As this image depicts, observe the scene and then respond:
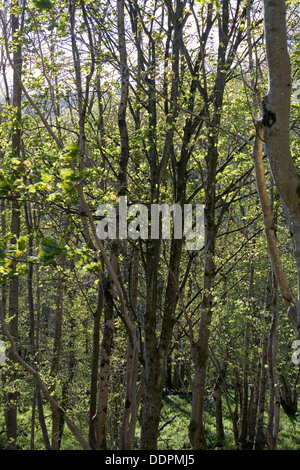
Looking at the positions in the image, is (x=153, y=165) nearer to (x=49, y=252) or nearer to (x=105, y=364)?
(x=105, y=364)

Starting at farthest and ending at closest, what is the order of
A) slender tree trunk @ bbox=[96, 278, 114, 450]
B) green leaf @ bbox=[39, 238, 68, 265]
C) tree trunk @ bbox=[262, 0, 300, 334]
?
1. slender tree trunk @ bbox=[96, 278, 114, 450]
2. green leaf @ bbox=[39, 238, 68, 265]
3. tree trunk @ bbox=[262, 0, 300, 334]

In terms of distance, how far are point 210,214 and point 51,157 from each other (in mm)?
2658

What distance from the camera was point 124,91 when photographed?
5574mm

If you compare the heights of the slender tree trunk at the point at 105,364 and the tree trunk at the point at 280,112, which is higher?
the tree trunk at the point at 280,112

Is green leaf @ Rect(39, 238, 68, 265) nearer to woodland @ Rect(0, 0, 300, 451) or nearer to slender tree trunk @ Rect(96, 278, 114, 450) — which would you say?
woodland @ Rect(0, 0, 300, 451)

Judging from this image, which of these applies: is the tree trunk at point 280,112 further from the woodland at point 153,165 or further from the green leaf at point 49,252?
the green leaf at point 49,252

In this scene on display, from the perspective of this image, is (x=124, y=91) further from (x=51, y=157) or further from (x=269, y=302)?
(x=269, y=302)

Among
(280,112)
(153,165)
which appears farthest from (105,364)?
(280,112)

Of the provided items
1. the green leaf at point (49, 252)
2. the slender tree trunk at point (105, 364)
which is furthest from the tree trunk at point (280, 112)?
the slender tree trunk at point (105, 364)

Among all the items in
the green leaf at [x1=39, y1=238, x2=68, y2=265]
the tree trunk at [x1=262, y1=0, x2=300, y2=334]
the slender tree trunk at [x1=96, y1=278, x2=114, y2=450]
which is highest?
the tree trunk at [x1=262, y1=0, x2=300, y2=334]

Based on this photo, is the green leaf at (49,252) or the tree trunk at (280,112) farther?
the green leaf at (49,252)

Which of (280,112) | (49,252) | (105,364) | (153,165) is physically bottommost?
(105,364)

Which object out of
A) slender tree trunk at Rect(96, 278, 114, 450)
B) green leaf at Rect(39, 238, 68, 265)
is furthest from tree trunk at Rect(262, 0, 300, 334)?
slender tree trunk at Rect(96, 278, 114, 450)
